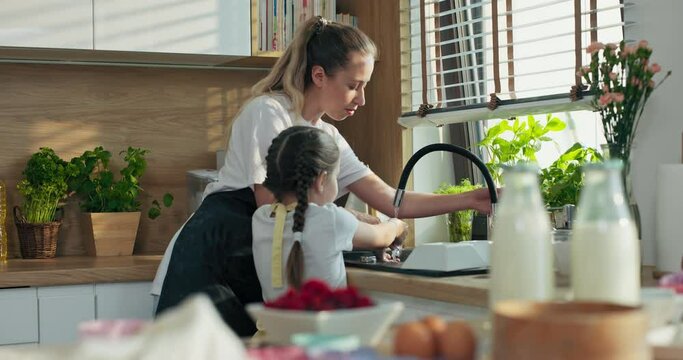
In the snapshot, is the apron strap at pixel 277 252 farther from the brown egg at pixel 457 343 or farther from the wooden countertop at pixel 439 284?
the brown egg at pixel 457 343

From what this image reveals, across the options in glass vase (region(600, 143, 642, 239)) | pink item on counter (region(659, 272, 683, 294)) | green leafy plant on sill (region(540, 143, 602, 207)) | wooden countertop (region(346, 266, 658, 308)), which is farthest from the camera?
green leafy plant on sill (region(540, 143, 602, 207))

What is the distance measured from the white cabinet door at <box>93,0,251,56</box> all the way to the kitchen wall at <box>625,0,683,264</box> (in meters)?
1.38

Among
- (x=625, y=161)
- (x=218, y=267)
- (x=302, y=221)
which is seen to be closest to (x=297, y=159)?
(x=302, y=221)

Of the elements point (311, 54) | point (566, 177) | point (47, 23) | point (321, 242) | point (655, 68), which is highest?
point (47, 23)

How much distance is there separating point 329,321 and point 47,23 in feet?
7.53

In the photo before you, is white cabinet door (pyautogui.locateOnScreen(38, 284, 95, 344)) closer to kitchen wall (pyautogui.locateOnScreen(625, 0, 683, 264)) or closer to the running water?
the running water

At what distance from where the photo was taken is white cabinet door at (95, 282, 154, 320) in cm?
312

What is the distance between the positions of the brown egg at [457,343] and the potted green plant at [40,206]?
100 inches

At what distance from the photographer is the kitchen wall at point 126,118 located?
364cm

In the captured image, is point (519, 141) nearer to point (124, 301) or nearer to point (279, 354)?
point (124, 301)

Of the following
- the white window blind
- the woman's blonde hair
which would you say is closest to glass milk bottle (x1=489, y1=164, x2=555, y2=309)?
the woman's blonde hair

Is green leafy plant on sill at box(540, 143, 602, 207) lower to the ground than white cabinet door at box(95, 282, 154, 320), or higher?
higher

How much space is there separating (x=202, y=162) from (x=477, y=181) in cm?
102

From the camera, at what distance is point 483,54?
355 cm
